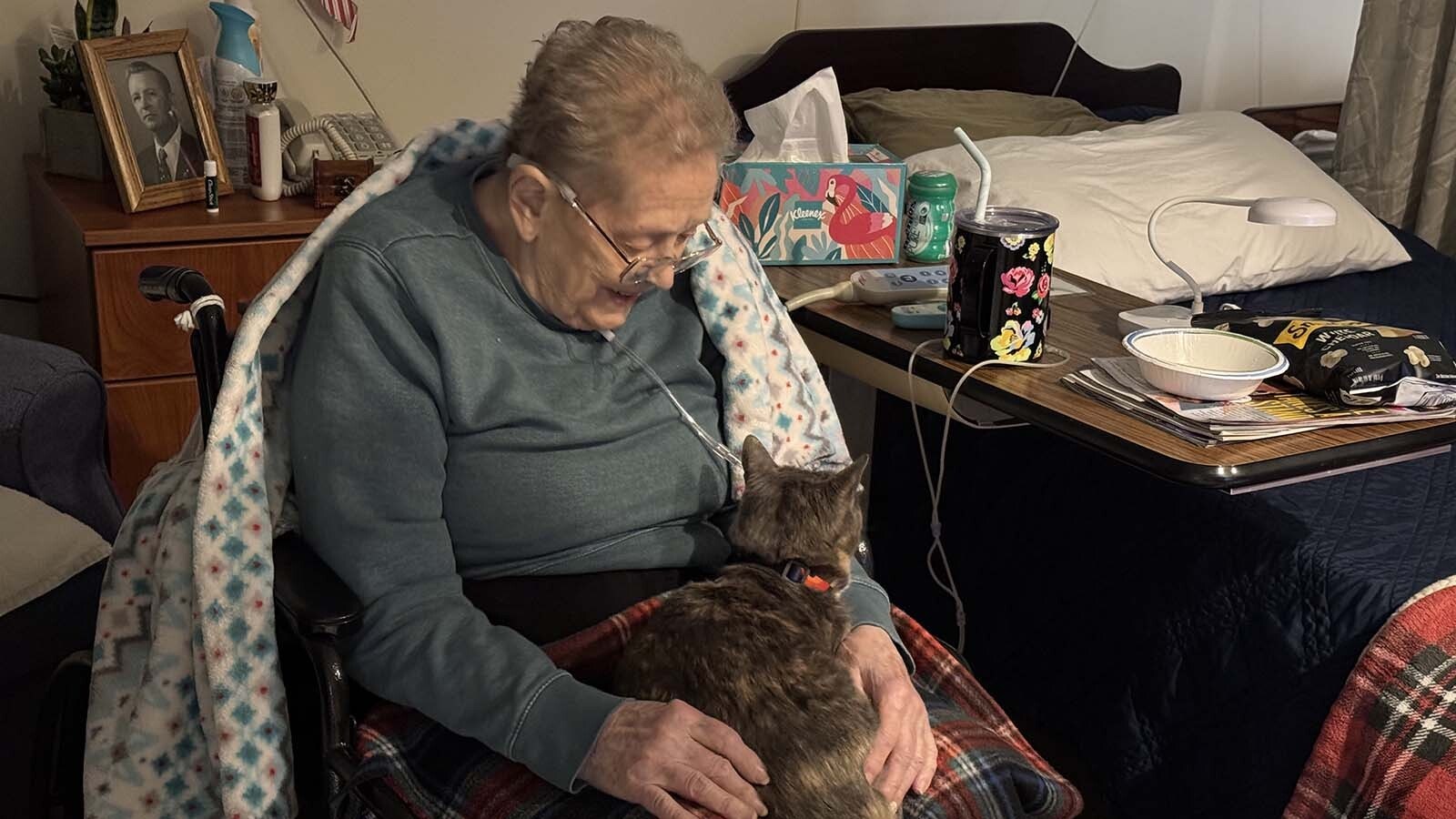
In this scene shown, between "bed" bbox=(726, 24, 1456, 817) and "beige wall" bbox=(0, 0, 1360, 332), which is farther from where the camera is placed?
"beige wall" bbox=(0, 0, 1360, 332)

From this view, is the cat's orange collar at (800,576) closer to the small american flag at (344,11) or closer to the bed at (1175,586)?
the bed at (1175,586)

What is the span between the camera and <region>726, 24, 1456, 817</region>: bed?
5.92 ft

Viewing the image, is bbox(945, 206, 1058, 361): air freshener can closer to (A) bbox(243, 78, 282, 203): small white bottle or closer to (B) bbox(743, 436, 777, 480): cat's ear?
(B) bbox(743, 436, 777, 480): cat's ear

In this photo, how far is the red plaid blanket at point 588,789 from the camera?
140 cm

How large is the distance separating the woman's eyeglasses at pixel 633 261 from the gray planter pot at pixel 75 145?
137 centimetres

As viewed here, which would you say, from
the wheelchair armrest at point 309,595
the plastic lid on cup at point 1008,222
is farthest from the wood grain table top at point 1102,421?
the wheelchair armrest at point 309,595

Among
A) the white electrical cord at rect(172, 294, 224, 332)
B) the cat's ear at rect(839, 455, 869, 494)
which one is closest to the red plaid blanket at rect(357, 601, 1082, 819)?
the cat's ear at rect(839, 455, 869, 494)

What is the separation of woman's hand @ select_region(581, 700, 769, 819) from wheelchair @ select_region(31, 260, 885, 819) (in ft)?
0.77

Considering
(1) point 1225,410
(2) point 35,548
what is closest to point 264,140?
(2) point 35,548

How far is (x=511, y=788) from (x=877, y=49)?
219 centimetres

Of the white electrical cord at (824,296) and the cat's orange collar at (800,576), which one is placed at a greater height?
the white electrical cord at (824,296)

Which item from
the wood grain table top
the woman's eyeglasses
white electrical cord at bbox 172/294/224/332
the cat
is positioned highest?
the woman's eyeglasses

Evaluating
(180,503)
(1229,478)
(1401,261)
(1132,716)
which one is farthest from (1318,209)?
(180,503)

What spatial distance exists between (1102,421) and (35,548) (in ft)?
4.58
